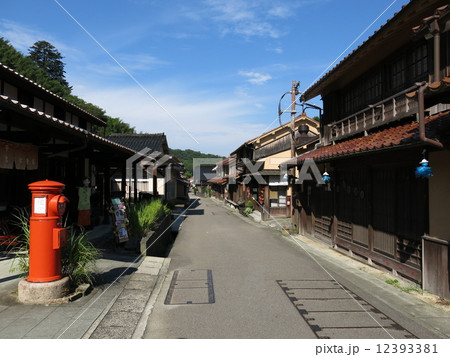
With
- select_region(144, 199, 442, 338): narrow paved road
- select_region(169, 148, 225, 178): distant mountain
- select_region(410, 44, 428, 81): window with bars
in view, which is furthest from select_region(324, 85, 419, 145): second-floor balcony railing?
select_region(169, 148, 225, 178): distant mountain

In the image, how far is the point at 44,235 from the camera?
509 cm

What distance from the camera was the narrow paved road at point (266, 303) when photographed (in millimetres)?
4504

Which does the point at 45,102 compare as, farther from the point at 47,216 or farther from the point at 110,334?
the point at 110,334

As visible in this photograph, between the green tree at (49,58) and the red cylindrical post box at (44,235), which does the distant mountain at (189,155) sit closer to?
the green tree at (49,58)

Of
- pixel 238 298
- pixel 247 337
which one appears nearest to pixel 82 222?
pixel 238 298

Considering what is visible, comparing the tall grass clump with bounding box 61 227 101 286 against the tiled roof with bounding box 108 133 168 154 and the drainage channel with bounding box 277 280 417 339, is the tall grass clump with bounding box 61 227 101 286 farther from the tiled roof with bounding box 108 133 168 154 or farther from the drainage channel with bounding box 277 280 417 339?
the tiled roof with bounding box 108 133 168 154

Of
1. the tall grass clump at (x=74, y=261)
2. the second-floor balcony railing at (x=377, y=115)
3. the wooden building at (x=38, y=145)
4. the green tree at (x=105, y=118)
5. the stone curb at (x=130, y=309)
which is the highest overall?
the green tree at (x=105, y=118)

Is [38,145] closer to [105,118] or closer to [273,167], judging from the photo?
[273,167]

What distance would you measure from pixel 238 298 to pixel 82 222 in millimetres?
7206

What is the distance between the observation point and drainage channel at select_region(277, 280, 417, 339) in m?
4.49

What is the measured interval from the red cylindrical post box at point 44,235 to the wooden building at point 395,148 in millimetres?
6533

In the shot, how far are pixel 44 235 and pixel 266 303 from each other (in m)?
3.85

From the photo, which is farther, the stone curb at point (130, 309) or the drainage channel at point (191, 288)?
the drainage channel at point (191, 288)

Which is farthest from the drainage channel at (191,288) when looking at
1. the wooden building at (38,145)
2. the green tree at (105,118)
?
the green tree at (105,118)
